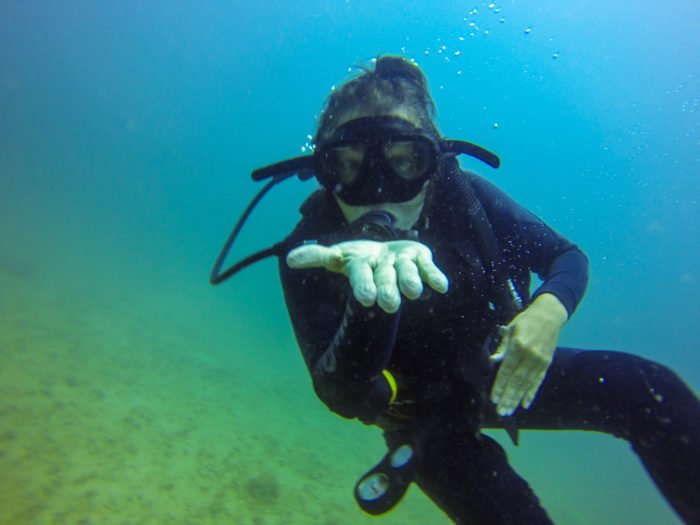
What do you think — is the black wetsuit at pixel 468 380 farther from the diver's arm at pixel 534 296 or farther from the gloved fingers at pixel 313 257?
the gloved fingers at pixel 313 257

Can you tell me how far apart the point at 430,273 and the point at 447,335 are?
4.17ft

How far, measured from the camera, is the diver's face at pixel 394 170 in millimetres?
2540

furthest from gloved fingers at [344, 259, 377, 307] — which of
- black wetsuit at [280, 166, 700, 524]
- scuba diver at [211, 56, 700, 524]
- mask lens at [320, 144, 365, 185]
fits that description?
mask lens at [320, 144, 365, 185]

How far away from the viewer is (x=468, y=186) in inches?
110

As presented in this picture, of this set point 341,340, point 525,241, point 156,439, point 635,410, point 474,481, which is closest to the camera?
point 341,340

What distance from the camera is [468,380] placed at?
2.41 metres

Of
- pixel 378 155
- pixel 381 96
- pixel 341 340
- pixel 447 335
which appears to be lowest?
pixel 447 335

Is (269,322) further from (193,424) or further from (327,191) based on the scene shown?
(327,191)

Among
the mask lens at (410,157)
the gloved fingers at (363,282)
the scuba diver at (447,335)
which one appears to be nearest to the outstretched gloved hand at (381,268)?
the gloved fingers at (363,282)

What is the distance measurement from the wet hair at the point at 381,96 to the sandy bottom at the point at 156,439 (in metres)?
5.53

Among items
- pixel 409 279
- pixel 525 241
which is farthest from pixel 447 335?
pixel 409 279

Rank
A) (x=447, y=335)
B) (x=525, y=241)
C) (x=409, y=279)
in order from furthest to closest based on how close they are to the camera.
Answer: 1. (x=525, y=241)
2. (x=447, y=335)
3. (x=409, y=279)

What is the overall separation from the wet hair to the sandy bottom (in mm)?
5534

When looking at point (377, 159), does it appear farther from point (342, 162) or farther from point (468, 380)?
point (468, 380)
